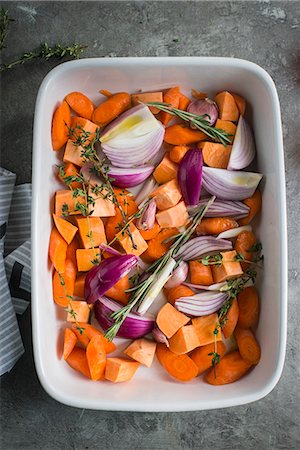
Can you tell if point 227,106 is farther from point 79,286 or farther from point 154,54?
point 79,286

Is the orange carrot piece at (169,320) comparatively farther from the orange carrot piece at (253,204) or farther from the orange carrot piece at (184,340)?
the orange carrot piece at (253,204)

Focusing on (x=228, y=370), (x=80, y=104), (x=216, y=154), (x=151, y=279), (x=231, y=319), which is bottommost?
(x=228, y=370)

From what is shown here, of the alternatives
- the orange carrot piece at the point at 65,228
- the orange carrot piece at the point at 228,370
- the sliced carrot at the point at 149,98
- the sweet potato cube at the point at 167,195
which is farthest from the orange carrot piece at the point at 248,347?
the sliced carrot at the point at 149,98

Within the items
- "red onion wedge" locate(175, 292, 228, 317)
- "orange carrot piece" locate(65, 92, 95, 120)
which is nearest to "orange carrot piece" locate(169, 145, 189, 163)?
"orange carrot piece" locate(65, 92, 95, 120)

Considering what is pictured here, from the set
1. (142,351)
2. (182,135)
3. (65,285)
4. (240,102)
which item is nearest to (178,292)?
(142,351)

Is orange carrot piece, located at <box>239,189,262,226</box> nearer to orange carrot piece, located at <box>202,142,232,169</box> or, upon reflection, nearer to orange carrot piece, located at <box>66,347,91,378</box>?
orange carrot piece, located at <box>202,142,232,169</box>

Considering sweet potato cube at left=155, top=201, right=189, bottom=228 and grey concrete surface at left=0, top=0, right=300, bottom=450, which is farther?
grey concrete surface at left=0, top=0, right=300, bottom=450
